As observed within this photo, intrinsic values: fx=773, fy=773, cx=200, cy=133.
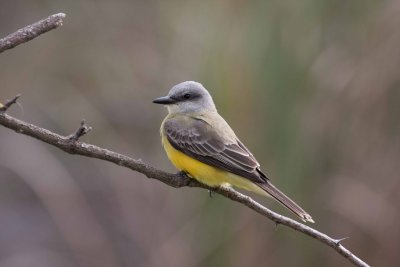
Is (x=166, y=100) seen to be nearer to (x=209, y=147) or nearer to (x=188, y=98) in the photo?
(x=188, y=98)

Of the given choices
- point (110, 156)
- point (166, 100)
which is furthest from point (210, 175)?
point (110, 156)

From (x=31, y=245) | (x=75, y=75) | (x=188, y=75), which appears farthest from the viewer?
(x=31, y=245)

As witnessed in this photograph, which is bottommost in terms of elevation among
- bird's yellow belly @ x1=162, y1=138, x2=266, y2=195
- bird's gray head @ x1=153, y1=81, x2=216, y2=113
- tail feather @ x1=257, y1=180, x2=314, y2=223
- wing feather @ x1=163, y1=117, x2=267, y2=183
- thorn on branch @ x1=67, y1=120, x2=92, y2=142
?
thorn on branch @ x1=67, y1=120, x2=92, y2=142

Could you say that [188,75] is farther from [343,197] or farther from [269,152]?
[343,197]

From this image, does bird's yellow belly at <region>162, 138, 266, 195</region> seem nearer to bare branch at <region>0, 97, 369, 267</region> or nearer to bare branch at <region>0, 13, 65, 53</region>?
bare branch at <region>0, 97, 369, 267</region>

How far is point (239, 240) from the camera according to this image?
481cm

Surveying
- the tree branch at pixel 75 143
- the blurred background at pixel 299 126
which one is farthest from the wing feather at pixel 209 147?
the blurred background at pixel 299 126

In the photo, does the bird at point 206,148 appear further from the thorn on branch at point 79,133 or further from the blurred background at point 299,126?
the thorn on branch at point 79,133

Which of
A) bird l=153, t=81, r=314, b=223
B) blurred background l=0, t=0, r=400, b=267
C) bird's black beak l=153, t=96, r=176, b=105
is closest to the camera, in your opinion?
bird l=153, t=81, r=314, b=223

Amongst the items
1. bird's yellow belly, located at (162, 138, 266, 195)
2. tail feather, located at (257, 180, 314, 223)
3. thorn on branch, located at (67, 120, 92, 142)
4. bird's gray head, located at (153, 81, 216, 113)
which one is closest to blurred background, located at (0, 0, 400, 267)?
bird's gray head, located at (153, 81, 216, 113)

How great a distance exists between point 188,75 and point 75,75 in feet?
3.82

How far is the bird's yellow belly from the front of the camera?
3623 millimetres

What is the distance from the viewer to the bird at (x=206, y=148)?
142 inches

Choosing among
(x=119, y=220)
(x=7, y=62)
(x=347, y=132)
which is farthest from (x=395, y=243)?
(x=7, y=62)
